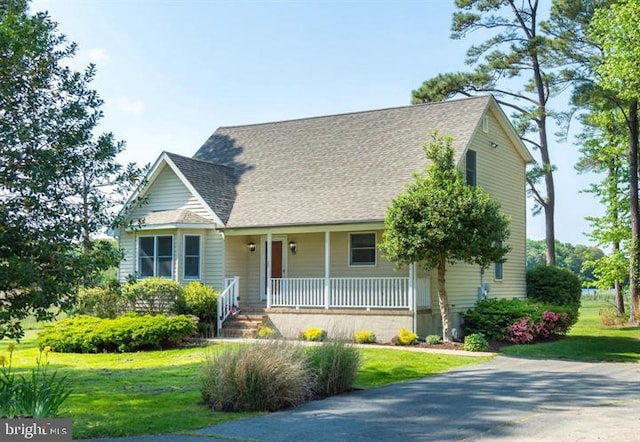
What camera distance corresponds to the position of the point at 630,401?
1123 cm

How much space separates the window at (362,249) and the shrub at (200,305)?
4.69 metres

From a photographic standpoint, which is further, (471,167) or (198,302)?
(471,167)

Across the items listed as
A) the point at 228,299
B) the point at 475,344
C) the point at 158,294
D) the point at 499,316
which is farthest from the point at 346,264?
the point at 158,294

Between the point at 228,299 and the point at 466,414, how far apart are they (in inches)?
528

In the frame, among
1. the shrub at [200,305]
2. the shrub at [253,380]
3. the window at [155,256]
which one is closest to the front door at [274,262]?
the shrub at [200,305]

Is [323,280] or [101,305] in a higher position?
[323,280]

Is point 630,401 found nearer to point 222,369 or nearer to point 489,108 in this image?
point 222,369

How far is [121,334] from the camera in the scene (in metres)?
18.7

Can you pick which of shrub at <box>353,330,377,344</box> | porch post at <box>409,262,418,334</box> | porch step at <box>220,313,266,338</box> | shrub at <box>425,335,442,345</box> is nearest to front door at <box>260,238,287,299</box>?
porch step at <box>220,313,266,338</box>

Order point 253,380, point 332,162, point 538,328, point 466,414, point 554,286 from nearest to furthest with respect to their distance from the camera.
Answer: point 466,414 < point 253,380 < point 538,328 < point 332,162 < point 554,286

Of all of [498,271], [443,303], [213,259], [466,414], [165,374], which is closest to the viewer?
[466,414]

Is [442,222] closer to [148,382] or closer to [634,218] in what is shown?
[148,382]

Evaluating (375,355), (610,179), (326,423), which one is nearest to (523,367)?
(375,355)

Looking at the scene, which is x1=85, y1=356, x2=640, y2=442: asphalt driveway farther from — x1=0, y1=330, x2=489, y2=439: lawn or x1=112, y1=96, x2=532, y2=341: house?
x1=112, y1=96, x2=532, y2=341: house
